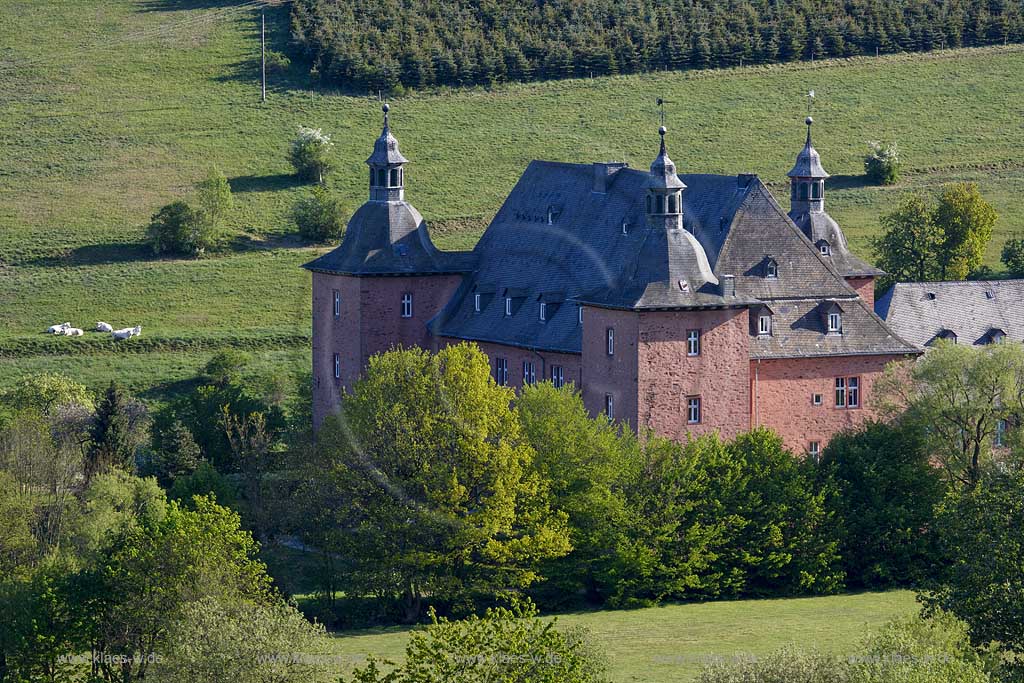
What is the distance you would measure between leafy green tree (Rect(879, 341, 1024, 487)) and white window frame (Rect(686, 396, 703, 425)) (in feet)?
25.4

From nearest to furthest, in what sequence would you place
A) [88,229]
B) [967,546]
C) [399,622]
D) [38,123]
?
1. [967,546]
2. [399,622]
3. [88,229]
4. [38,123]

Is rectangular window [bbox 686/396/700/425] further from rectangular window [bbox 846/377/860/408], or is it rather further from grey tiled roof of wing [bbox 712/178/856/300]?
rectangular window [bbox 846/377/860/408]

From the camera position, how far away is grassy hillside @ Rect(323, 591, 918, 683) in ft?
263

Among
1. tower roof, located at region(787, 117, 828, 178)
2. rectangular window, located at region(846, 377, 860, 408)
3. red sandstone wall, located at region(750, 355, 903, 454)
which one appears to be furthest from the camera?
tower roof, located at region(787, 117, 828, 178)

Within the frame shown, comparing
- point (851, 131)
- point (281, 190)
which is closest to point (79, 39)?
point (281, 190)

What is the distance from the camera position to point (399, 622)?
89750mm

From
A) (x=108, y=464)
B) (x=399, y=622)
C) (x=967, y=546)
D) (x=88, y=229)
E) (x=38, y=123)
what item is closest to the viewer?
(x=967, y=546)

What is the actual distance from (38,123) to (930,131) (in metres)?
56.1

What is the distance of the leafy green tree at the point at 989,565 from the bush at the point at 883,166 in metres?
80.4

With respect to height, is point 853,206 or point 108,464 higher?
point 853,206

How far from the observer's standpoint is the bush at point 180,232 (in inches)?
5576

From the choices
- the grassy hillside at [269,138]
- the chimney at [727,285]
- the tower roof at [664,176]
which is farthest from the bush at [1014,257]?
the tower roof at [664,176]

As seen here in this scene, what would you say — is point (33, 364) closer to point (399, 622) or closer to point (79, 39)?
point (399, 622)

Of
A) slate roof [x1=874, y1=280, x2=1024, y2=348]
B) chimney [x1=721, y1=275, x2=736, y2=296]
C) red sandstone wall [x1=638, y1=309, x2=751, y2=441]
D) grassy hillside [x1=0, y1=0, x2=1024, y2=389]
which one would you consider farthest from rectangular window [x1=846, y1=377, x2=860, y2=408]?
grassy hillside [x1=0, y1=0, x2=1024, y2=389]
